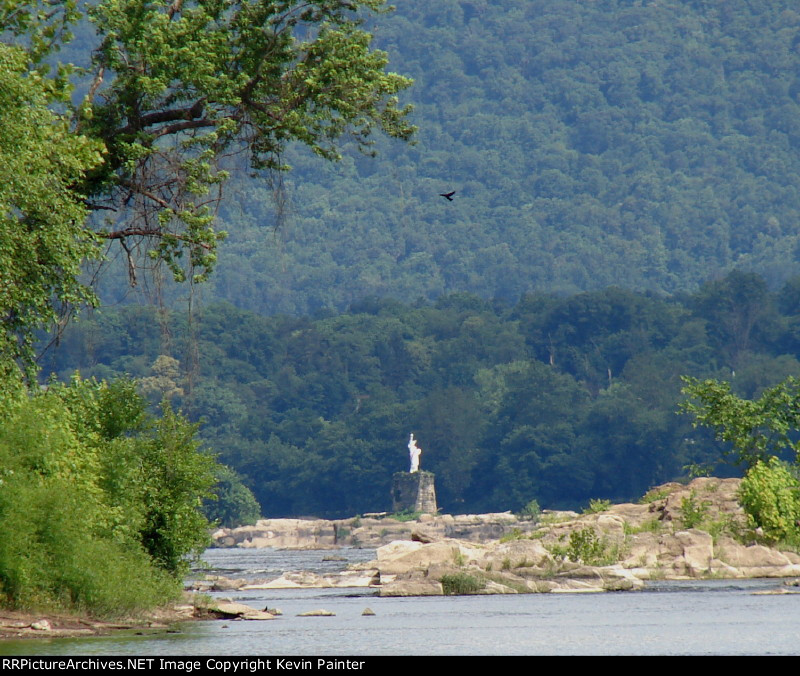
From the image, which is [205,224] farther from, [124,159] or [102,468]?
[102,468]

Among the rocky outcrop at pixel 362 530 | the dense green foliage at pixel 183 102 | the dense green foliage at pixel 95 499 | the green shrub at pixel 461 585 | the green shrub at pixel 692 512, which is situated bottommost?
the rocky outcrop at pixel 362 530

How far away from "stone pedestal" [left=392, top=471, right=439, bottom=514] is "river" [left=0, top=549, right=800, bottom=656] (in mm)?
104748

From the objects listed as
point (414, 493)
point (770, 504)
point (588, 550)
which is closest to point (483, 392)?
point (414, 493)

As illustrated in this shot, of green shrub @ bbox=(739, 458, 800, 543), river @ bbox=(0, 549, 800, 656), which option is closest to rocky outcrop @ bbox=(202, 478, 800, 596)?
green shrub @ bbox=(739, 458, 800, 543)

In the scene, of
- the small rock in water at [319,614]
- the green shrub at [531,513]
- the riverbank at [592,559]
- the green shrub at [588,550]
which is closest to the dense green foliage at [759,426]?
the riverbank at [592,559]

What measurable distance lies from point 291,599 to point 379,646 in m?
21.0

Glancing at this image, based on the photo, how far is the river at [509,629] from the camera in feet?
79.1

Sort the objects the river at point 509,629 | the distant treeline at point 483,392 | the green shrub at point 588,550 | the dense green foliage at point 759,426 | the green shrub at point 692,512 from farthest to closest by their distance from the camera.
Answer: the distant treeline at point 483,392
the green shrub at point 692,512
the dense green foliage at point 759,426
the green shrub at point 588,550
the river at point 509,629

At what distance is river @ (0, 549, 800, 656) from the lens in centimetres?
2411

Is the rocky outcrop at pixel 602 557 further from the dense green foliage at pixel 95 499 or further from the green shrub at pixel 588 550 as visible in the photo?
the dense green foliage at pixel 95 499

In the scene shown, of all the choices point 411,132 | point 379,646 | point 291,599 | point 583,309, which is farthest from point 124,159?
point 583,309

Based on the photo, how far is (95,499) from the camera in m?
28.3

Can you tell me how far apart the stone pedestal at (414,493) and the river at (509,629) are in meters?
105
